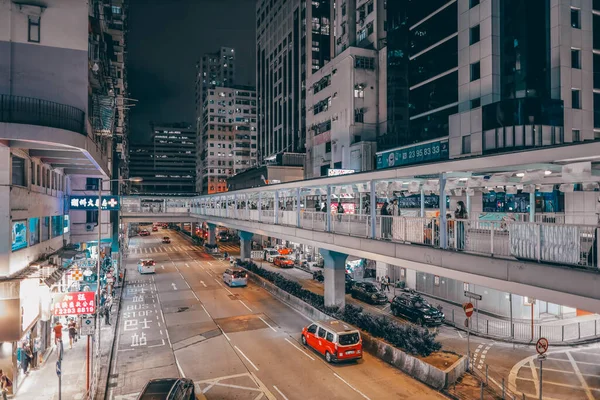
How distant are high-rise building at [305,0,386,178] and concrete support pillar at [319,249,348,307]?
24.0 meters

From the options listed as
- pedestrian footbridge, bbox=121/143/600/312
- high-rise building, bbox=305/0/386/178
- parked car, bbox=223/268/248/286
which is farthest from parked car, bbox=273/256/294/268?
pedestrian footbridge, bbox=121/143/600/312

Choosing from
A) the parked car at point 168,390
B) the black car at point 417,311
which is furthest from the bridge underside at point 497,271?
the parked car at point 168,390

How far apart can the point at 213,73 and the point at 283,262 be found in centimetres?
11946

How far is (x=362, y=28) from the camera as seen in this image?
53.8m

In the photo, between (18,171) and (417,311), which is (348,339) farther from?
(18,171)

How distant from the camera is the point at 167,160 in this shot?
181m

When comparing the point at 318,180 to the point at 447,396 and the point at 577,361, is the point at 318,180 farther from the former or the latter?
the point at 577,361

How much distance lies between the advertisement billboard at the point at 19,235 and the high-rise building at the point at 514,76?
94.0 ft

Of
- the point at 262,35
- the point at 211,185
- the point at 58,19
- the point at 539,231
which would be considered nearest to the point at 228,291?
the point at 58,19

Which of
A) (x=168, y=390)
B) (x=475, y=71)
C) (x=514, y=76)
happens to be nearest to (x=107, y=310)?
(x=168, y=390)

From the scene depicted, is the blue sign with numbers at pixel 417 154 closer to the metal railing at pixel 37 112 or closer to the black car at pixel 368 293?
the black car at pixel 368 293

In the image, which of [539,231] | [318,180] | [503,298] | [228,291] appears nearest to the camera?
[539,231]

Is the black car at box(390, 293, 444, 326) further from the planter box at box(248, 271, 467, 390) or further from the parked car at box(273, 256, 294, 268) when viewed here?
the parked car at box(273, 256, 294, 268)

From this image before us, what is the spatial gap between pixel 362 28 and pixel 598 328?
43.9 meters
